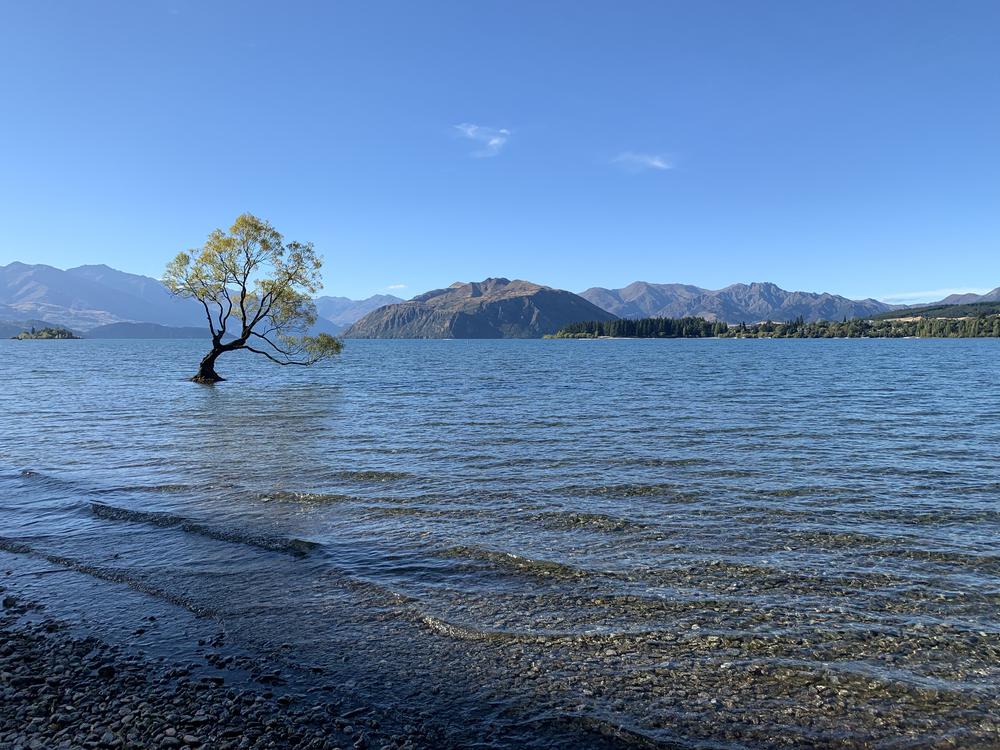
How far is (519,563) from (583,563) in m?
1.54

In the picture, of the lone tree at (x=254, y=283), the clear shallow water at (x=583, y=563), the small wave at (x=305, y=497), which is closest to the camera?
the clear shallow water at (x=583, y=563)

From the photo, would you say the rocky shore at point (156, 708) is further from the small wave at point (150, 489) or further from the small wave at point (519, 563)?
the small wave at point (150, 489)

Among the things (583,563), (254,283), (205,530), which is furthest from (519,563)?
(254,283)

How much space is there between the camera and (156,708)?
831cm

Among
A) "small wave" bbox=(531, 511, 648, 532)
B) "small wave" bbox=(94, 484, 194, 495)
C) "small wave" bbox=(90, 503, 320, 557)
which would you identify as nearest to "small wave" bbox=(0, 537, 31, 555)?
"small wave" bbox=(90, 503, 320, 557)

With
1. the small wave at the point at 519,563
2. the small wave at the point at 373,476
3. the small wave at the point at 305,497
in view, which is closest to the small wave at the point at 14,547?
the small wave at the point at 305,497

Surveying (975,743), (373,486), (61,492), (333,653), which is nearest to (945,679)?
(975,743)

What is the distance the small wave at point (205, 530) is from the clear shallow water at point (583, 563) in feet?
0.43

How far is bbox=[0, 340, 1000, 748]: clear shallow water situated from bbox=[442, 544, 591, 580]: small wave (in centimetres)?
8

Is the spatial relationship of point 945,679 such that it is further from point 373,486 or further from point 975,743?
point 373,486

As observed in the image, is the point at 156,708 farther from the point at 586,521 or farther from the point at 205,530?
the point at 586,521

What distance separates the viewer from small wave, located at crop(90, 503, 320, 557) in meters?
15.5

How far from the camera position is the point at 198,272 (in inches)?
2645

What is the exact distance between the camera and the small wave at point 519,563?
13.7 metres
